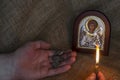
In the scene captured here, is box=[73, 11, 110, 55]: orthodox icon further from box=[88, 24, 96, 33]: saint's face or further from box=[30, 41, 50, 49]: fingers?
box=[30, 41, 50, 49]: fingers

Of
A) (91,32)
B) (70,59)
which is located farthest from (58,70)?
(91,32)

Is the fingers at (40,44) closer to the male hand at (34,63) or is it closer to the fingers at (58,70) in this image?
the male hand at (34,63)

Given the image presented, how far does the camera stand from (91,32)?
1.45 m

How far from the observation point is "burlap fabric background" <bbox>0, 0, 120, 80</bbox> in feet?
4.79

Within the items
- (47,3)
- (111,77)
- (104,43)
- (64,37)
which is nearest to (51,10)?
(47,3)

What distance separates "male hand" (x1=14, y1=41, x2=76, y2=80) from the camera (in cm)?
141

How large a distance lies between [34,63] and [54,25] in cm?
23

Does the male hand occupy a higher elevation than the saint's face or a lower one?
lower

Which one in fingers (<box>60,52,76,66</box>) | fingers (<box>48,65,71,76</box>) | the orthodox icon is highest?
the orthodox icon

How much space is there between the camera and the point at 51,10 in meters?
1.52

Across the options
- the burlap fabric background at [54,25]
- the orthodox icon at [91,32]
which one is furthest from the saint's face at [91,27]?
the burlap fabric background at [54,25]

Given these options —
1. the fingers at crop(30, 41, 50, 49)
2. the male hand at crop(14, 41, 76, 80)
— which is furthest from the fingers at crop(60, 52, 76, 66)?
the fingers at crop(30, 41, 50, 49)

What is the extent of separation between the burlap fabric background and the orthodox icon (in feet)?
0.17

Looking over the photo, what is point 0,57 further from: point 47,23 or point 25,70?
point 47,23
